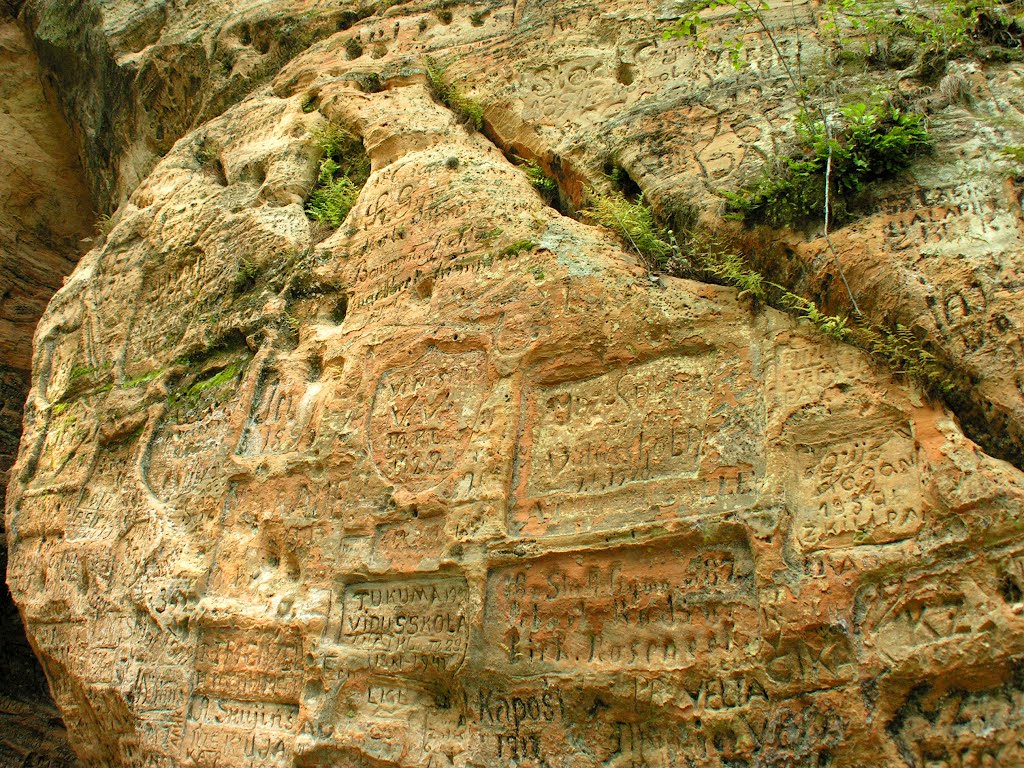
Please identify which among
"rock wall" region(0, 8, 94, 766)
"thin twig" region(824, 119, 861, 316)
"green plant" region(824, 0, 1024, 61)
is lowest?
"rock wall" region(0, 8, 94, 766)

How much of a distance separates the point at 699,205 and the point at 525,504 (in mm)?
1722

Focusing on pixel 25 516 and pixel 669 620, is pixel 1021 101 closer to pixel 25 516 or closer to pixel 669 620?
pixel 669 620

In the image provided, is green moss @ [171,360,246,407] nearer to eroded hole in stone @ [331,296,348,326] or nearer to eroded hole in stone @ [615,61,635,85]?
eroded hole in stone @ [331,296,348,326]

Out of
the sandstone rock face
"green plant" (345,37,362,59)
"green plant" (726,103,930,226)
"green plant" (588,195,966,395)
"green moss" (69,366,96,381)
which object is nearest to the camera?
the sandstone rock face

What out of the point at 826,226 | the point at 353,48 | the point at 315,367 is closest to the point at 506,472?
the point at 315,367

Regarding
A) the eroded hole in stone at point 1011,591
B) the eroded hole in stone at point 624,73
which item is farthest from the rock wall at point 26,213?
the eroded hole in stone at point 1011,591

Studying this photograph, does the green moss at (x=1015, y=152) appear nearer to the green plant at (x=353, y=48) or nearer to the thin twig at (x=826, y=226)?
the thin twig at (x=826, y=226)

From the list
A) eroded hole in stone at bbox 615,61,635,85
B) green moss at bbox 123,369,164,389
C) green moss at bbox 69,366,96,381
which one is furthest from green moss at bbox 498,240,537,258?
green moss at bbox 69,366,96,381

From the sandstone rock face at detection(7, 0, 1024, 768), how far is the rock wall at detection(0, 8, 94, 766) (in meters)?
2.38

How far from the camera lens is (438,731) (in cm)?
381

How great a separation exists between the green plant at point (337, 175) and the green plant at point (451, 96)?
65 cm

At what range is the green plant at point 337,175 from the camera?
5.86 meters

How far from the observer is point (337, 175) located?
613cm

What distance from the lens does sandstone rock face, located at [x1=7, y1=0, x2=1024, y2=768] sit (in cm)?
318
